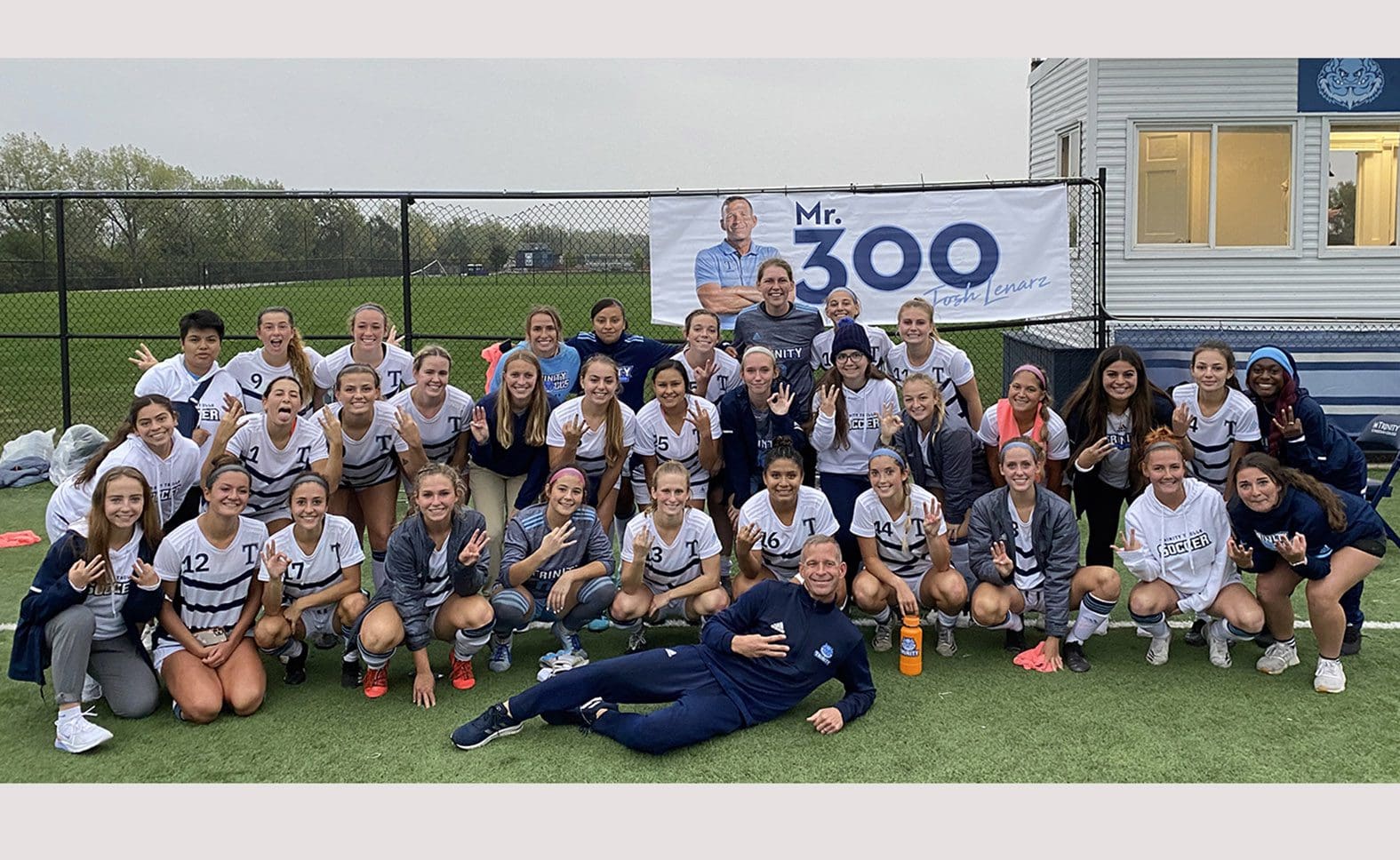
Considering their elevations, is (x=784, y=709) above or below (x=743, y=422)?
below

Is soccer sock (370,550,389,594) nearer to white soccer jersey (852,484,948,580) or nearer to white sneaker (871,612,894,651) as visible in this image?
white soccer jersey (852,484,948,580)

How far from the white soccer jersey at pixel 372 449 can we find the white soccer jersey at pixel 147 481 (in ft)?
2.23

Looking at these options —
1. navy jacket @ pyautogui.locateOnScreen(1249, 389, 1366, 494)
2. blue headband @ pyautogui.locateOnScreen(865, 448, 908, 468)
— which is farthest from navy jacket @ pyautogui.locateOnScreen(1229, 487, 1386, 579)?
blue headband @ pyautogui.locateOnScreen(865, 448, 908, 468)

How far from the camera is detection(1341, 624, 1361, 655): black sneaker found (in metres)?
5.39

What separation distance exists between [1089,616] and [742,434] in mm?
1879

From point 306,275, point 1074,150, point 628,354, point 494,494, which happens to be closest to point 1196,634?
point 628,354

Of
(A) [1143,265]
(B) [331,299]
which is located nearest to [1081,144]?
(A) [1143,265]

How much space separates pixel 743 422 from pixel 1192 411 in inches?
87.6

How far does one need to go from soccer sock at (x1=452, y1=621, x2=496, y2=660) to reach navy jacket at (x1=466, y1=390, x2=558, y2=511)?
2.90ft

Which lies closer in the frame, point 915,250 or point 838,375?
point 838,375

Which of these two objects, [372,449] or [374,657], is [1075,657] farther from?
[372,449]

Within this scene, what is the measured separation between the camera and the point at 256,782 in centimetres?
421

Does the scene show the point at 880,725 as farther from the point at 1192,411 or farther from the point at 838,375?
the point at 1192,411

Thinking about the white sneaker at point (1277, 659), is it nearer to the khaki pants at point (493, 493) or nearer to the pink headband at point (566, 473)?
the pink headband at point (566, 473)
